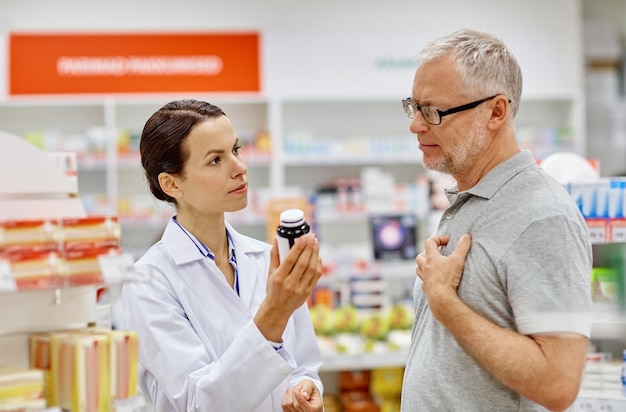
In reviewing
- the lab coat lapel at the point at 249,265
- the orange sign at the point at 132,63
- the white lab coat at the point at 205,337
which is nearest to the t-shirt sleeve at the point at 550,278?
the white lab coat at the point at 205,337

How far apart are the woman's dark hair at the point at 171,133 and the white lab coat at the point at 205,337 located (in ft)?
0.60

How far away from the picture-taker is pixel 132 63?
710 centimetres

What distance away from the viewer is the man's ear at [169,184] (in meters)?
2.28

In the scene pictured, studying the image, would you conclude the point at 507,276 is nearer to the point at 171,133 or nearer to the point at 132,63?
the point at 171,133

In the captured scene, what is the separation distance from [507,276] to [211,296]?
0.86 meters

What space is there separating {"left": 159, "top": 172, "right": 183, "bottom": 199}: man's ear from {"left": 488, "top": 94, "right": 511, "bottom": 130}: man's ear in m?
0.92

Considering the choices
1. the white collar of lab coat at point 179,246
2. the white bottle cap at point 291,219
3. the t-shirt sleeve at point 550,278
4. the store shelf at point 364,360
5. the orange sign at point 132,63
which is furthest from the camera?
the orange sign at point 132,63

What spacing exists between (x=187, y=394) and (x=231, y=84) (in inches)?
213

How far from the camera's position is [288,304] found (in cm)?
191

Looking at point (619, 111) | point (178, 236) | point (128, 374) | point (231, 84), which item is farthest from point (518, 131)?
point (128, 374)

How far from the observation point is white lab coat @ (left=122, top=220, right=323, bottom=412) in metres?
1.97

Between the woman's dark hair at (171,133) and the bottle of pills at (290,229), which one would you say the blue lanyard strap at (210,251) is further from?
the bottle of pills at (290,229)

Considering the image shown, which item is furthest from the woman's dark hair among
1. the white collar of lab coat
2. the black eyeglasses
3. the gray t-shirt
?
the gray t-shirt

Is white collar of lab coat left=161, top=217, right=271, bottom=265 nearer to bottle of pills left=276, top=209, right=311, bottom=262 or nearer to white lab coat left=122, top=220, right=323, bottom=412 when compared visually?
white lab coat left=122, top=220, right=323, bottom=412
